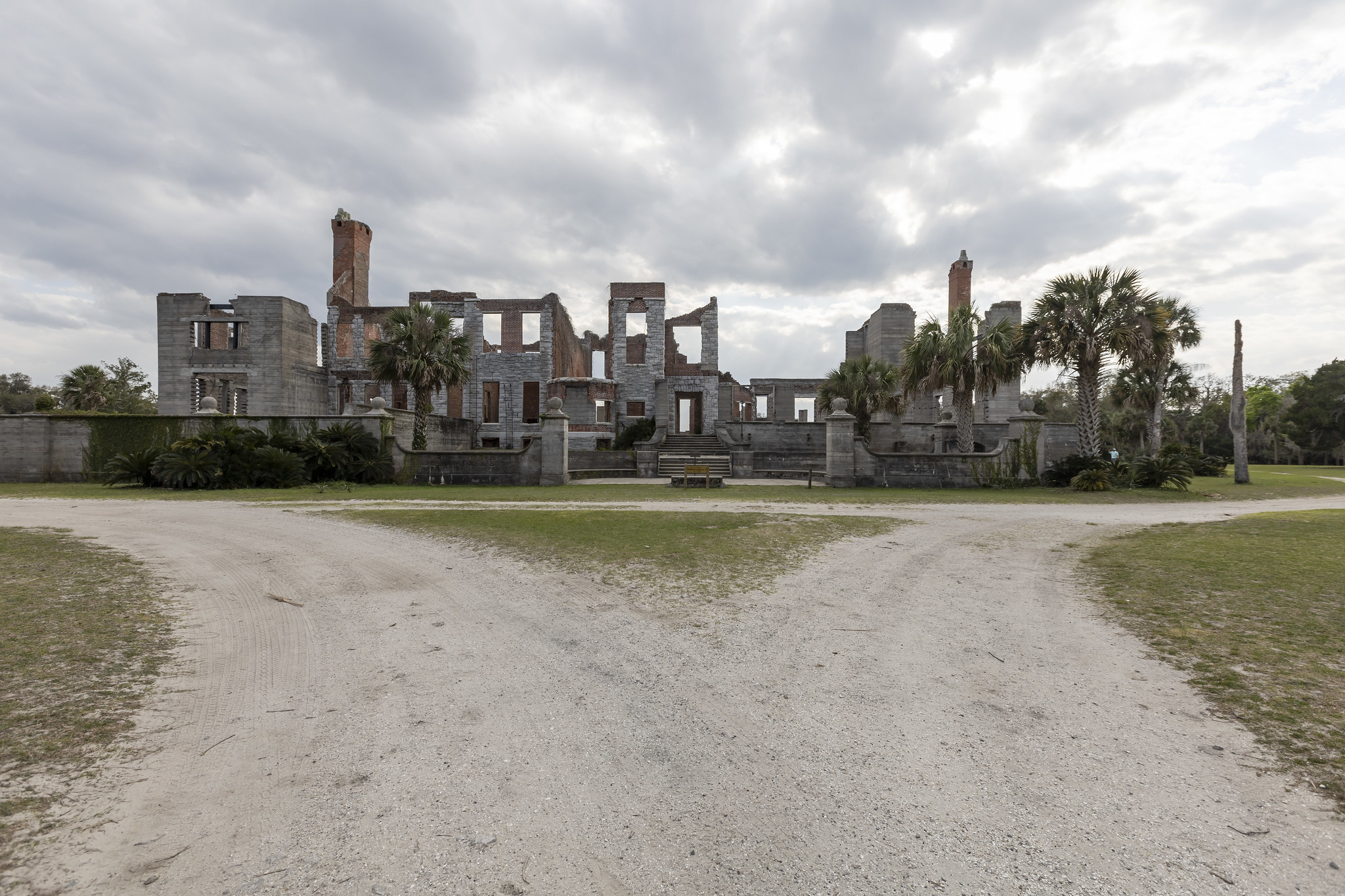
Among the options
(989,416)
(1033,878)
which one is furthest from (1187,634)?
(989,416)

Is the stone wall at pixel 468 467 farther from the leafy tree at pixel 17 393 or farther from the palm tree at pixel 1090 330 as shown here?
the leafy tree at pixel 17 393

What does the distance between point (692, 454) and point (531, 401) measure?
42.4 feet

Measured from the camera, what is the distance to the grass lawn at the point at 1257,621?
3057 millimetres

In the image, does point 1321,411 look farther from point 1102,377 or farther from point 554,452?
point 554,452

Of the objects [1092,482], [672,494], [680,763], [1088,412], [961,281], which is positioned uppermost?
[961,281]

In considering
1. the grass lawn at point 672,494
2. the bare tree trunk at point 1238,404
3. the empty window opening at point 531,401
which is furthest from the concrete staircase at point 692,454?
the bare tree trunk at point 1238,404

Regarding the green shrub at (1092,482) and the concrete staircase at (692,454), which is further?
the concrete staircase at (692,454)

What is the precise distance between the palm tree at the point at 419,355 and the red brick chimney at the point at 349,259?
562 inches

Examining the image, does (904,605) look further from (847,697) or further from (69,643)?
(69,643)

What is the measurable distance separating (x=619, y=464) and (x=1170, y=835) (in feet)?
79.7

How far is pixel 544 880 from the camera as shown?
200 cm

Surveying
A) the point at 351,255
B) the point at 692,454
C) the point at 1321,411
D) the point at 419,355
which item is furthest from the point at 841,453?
the point at 1321,411

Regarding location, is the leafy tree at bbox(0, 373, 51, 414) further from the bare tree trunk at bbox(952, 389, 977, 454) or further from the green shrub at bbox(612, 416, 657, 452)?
the bare tree trunk at bbox(952, 389, 977, 454)

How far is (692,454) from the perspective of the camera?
2642 cm
